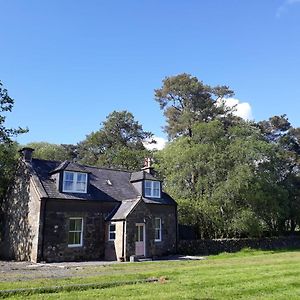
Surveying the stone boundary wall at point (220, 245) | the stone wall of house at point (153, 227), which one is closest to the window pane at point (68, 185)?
the stone wall of house at point (153, 227)

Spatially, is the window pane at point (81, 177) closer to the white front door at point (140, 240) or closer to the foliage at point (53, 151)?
the white front door at point (140, 240)

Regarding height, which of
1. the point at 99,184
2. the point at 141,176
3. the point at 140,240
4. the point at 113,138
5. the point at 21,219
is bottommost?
the point at 140,240

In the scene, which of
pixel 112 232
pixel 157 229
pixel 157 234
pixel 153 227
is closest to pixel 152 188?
pixel 157 229

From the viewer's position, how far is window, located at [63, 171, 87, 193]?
89.2ft

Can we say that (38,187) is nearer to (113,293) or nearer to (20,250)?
(20,250)

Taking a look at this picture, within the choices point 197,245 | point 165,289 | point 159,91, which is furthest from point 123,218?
point 159,91

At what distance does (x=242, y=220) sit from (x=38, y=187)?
1837 cm

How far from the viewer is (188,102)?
4991cm

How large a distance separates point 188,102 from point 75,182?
2627cm

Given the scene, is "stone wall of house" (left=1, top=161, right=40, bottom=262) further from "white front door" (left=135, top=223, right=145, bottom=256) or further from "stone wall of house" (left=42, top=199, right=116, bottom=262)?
"white front door" (left=135, top=223, right=145, bottom=256)

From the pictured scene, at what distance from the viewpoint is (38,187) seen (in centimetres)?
2616

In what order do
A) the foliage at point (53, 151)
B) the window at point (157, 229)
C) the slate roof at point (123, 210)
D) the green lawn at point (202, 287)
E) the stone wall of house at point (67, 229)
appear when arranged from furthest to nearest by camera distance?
the foliage at point (53, 151) → the window at point (157, 229) → the slate roof at point (123, 210) → the stone wall of house at point (67, 229) → the green lawn at point (202, 287)

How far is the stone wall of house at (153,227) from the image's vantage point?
26.1 metres

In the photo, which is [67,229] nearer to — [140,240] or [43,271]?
[140,240]
